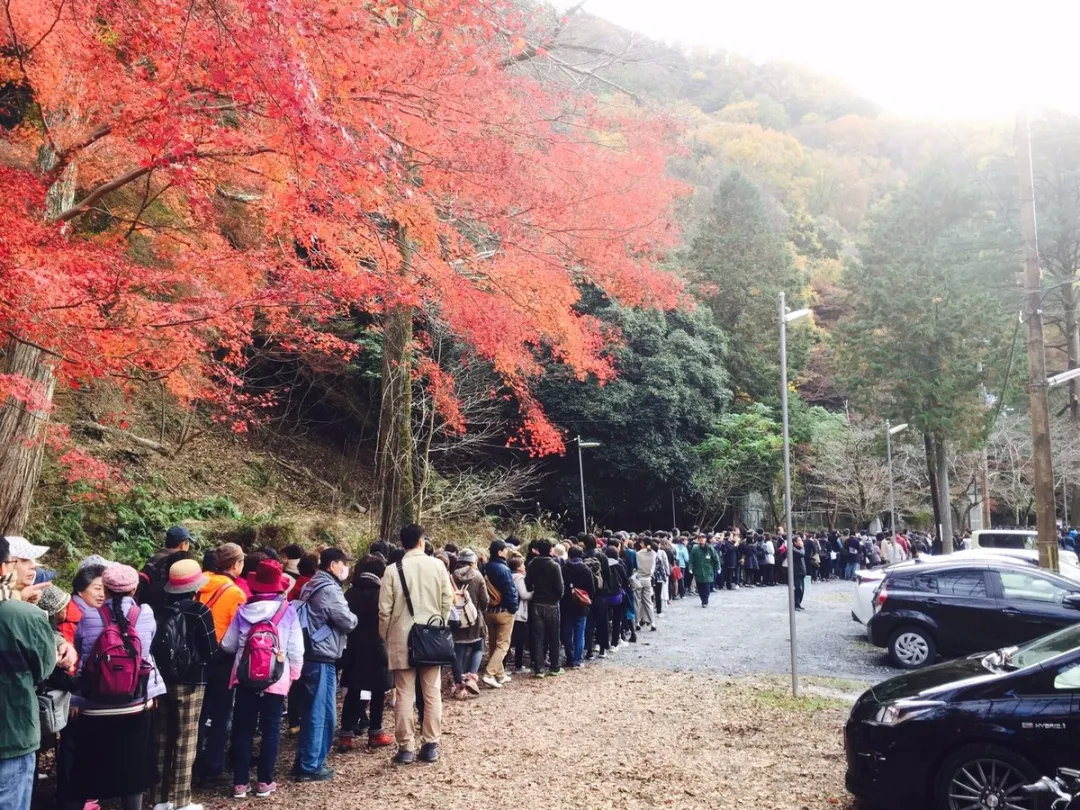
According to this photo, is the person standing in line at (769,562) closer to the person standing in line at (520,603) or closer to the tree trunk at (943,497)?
the tree trunk at (943,497)

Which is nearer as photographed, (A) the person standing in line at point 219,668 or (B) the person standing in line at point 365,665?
(A) the person standing in line at point 219,668

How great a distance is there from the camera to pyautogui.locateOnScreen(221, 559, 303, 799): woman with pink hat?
5.37m

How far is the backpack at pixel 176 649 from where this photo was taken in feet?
16.4

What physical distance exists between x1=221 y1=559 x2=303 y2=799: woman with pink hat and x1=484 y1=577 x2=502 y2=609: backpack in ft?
12.1

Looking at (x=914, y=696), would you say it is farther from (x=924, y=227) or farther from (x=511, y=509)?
(x=924, y=227)

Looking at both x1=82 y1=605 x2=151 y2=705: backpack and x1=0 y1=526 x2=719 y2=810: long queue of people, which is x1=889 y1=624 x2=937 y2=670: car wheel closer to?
x1=0 y1=526 x2=719 y2=810: long queue of people

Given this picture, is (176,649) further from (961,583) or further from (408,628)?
(961,583)

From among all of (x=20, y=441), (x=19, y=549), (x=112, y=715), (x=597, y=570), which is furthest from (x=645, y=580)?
(x=19, y=549)

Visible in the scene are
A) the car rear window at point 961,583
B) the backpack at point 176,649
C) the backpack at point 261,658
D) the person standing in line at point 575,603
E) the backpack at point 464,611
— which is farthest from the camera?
the person standing in line at point 575,603

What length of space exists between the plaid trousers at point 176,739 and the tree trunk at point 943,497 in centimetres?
2493

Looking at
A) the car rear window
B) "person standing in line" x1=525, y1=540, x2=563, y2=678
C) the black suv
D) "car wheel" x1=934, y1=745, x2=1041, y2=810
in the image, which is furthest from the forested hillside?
the car rear window

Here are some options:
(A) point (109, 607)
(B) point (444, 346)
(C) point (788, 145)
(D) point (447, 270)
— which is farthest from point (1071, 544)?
(C) point (788, 145)

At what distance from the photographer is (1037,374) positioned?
11.2 meters

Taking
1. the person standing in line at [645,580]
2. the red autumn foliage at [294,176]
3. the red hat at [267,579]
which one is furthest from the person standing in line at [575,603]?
the red hat at [267,579]
